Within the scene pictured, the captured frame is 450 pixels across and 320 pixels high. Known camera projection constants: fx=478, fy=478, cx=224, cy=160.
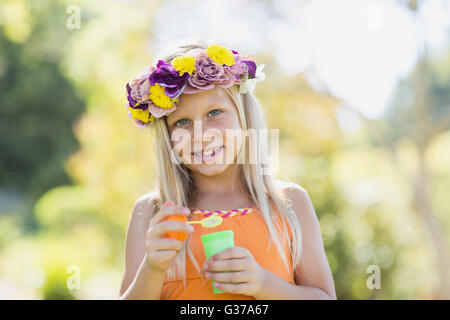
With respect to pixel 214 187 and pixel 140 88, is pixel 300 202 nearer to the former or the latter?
pixel 214 187

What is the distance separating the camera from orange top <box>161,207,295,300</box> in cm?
211

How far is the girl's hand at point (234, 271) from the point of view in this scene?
1.87 metres

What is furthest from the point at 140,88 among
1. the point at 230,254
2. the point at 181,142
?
the point at 230,254

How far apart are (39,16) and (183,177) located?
1373cm

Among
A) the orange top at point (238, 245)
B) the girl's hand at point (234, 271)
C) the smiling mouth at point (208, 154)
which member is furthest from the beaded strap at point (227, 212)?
the girl's hand at point (234, 271)

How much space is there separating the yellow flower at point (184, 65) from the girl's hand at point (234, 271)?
2.96 ft

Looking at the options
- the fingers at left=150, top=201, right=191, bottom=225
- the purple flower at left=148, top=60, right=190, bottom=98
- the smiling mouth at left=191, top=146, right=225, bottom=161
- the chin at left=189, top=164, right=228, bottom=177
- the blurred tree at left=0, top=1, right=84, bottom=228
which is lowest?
the fingers at left=150, top=201, right=191, bottom=225

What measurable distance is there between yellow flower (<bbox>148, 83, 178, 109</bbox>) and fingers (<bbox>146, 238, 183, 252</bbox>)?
69 centimetres

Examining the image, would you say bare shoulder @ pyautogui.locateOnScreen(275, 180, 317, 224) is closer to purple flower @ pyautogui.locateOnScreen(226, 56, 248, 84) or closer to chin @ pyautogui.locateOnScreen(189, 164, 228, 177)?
chin @ pyautogui.locateOnScreen(189, 164, 228, 177)

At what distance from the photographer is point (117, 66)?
8.62m

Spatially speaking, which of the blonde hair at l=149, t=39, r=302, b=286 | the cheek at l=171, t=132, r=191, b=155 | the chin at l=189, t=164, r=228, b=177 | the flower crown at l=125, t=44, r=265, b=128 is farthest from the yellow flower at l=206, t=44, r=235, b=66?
the chin at l=189, t=164, r=228, b=177

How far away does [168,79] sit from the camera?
7.47 feet

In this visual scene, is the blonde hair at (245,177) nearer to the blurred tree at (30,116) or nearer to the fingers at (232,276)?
the fingers at (232,276)

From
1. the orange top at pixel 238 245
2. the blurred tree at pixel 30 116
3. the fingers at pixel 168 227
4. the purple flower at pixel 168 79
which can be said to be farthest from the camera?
the blurred tree at pixel 30 116
